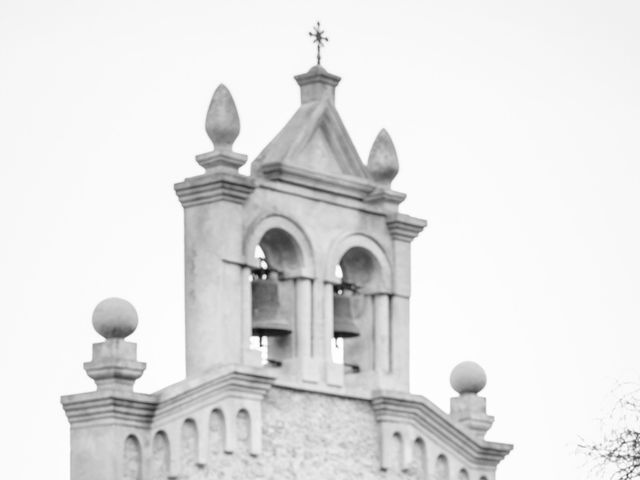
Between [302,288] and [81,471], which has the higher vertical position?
[302,288]

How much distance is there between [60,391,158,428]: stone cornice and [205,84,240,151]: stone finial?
353 centimetres

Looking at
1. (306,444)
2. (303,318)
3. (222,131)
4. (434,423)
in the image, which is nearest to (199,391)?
(306,444)

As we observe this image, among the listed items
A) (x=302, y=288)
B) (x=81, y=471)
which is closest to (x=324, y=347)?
(x=302, y=288)

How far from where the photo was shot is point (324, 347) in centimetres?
4484

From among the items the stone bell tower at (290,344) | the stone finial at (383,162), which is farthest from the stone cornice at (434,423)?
the stone finial at (383,162)

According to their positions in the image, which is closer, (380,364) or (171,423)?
(171,423)

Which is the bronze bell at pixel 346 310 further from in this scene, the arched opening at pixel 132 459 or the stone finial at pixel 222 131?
the arched opening at pixel 132 459

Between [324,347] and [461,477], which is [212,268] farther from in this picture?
[461,477]

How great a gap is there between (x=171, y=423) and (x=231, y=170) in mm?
3454

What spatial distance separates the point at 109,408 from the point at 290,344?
129 inches

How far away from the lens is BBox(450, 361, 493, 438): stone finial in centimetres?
4722

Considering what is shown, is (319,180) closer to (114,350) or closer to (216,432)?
(216,432)

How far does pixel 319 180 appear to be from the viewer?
148 feet

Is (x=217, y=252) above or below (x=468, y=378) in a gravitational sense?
above
